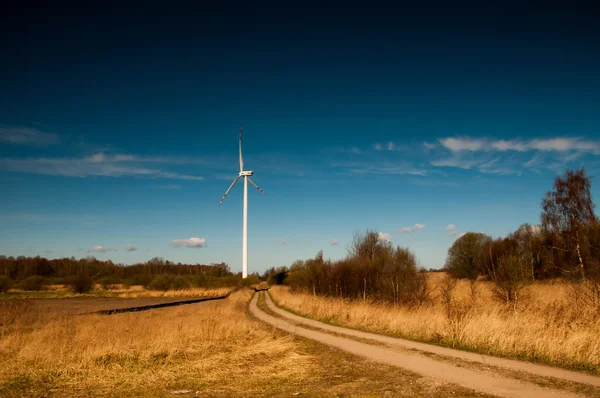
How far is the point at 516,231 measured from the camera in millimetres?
66562

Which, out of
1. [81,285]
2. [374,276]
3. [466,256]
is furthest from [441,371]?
[81,285]

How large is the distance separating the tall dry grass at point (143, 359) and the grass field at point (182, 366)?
0.03 meters

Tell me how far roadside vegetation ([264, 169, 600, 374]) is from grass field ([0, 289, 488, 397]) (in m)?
4.26

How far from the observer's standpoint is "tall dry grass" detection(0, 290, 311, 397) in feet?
33.2

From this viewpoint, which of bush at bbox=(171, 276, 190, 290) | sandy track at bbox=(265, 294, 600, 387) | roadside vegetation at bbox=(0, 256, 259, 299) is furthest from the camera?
bush at bbox=(171, 276, 190, 290)

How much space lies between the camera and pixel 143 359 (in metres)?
12.8

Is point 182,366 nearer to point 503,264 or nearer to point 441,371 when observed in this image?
point 441,371

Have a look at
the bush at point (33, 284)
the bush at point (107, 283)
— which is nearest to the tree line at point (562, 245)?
the bush at point (107, 283)

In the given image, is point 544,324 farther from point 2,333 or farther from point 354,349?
point 2,333

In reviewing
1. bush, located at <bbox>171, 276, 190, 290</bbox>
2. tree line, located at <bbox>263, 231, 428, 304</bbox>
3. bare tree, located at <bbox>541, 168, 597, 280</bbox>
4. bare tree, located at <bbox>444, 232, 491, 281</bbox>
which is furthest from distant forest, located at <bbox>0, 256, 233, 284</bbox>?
bare tree, located at <bbox>541, 168, 597, 280</bbox>

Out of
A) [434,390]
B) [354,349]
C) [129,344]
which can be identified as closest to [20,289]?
[129,344]

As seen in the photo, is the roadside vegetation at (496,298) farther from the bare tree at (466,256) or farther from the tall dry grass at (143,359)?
the tall dry grass at (143,359)

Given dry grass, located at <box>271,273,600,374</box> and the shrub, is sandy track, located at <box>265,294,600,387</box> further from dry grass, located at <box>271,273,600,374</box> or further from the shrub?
the shrub

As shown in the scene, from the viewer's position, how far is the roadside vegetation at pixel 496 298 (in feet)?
39.9
